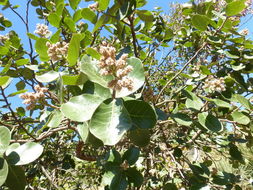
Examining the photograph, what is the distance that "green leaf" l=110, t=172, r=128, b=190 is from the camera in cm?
112

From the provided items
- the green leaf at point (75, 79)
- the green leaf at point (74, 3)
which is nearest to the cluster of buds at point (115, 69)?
the green leaf at point (75, 79)

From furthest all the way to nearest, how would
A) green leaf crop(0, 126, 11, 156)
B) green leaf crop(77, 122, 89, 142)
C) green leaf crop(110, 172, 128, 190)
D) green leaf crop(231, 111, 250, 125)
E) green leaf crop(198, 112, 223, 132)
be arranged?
green leaf crop(231, 111, 250, 125) → green leaf crop(198, 112, 223, 132) → green leaf crop(110, 172, 128, 190) → green leaf crop(77, 122, 89, 142) → green leaf crop(0, 126, 11, 156)

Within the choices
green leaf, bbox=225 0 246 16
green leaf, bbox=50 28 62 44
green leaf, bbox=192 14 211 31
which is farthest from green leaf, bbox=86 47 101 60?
green leaf, bbox=225 0 246 16

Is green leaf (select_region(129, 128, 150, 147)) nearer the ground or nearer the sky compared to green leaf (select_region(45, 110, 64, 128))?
nearer the ground

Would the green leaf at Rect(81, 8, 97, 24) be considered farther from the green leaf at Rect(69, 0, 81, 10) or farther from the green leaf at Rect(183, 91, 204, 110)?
the green leaf at Rect(183, 91, 204, 110)

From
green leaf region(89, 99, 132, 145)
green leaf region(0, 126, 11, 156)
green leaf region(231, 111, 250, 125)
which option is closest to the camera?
green leaf region(89, 99, 132, 145)

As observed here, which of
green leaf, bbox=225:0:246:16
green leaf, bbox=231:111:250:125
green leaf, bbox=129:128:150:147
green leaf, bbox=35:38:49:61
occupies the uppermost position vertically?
green leaf, bbox=225:0:246:16

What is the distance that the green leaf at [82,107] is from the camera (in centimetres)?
87

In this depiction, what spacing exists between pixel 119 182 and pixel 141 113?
0.41 m

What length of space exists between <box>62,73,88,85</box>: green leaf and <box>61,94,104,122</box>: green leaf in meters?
0.13

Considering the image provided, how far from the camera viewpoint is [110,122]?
84 centimetres

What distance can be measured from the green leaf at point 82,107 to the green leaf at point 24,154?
236mm

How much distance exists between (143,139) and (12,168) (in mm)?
553

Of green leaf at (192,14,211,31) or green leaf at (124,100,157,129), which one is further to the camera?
green leaf at (192,14,211,31)
